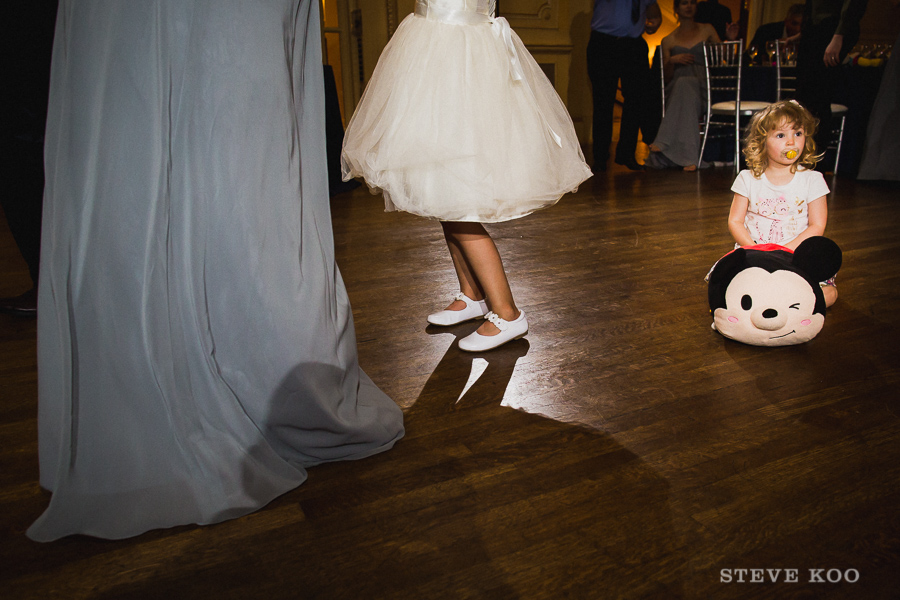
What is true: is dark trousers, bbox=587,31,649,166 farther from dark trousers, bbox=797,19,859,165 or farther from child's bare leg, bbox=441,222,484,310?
child's bare leg, bbox=441,222,484,310

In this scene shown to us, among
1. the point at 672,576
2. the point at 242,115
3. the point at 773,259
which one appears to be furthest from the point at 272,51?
the point at 773,259

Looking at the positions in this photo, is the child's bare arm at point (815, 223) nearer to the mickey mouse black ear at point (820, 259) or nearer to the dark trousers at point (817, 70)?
the mickey mouse black ear at point (820, 259)

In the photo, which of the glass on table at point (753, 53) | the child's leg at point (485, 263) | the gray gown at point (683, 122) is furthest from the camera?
the glass on table at point (753, 53)

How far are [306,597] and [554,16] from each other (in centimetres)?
609

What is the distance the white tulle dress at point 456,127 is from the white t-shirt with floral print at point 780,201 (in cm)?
67

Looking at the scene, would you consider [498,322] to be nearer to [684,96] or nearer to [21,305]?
[21,305]

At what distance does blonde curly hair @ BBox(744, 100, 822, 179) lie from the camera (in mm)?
1850

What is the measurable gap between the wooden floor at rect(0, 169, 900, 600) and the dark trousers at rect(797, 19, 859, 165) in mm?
2218

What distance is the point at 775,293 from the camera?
165cm

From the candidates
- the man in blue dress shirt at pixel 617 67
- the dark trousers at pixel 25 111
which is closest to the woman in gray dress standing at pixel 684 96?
the man in blue dress shirt at pixel 617 67

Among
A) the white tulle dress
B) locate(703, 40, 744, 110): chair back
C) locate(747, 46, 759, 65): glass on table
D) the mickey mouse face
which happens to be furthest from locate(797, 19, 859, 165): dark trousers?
the white tulle dress

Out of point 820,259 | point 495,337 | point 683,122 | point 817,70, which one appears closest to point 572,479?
point 495,337

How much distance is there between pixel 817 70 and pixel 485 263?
3.13m

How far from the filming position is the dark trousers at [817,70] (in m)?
3.65
